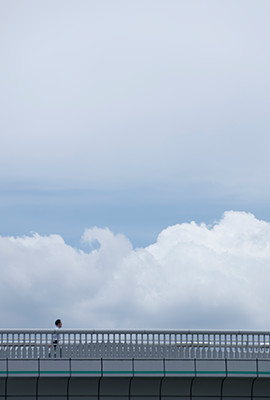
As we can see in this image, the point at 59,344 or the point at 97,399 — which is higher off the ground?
the point at 59,344

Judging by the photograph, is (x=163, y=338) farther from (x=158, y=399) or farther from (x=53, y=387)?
(x=53, y=387)

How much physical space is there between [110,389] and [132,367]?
1230 mm

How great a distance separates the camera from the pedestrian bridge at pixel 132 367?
29.9 meters

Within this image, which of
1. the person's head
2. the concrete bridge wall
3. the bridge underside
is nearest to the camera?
the concrete bridge wall

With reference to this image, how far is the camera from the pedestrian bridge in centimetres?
2989

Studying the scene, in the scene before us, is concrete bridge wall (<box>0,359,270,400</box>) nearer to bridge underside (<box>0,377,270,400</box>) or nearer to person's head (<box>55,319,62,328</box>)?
bridge underside (<box>0,377,270,400</box>)

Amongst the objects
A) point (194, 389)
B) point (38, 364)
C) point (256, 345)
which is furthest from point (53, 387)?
point (256, 345)

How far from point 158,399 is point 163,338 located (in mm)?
2266

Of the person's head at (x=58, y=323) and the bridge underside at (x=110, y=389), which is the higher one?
the person's head at (x=58, y=323)

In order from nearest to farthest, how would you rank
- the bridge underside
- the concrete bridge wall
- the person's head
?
1. the concrete bridge wall
2. the bridge underside
3. the person's head

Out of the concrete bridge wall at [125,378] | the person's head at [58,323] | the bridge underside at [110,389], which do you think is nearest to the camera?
the concrete bridge wall at [125,378]

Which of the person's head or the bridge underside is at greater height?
the person's head

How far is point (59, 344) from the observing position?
30.2m

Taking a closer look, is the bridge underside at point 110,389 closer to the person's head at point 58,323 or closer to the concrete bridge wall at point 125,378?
the concrete bridge wall at point 125,378
